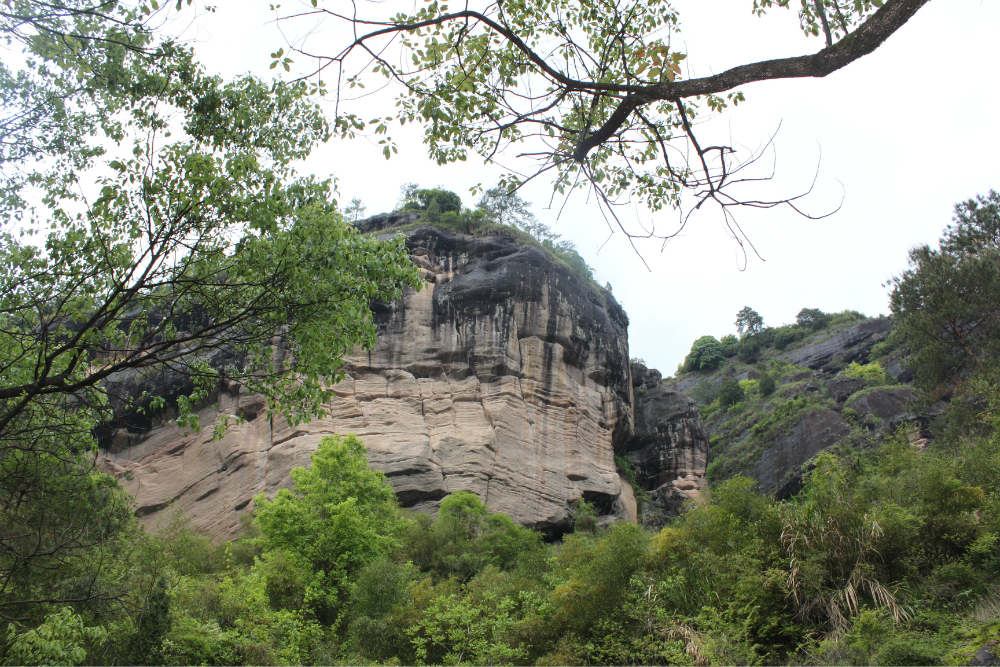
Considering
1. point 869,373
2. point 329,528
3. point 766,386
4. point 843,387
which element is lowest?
point 329,528

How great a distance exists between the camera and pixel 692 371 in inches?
2817

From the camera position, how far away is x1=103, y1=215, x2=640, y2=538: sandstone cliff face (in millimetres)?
29781

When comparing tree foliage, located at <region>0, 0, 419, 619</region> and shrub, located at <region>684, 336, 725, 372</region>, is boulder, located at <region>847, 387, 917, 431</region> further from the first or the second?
tree foliage, located at <region>0, 0, 419, 619</region>

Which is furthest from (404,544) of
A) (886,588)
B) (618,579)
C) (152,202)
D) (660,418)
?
(660,418)

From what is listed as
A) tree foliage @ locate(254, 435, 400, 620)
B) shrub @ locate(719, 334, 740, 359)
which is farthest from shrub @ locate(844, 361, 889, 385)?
tree foliage @ locate(254, 435, 400, 620)

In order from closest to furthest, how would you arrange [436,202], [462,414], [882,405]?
1. [462,414]
2. [882,405]
3. [436,202]

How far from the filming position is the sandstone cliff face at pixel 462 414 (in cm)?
2978

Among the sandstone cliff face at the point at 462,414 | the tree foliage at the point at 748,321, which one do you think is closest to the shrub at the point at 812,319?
the tree foliage at the point at 748,321

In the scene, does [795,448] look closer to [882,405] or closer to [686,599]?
[882,405]

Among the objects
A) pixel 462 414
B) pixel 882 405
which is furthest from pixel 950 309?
pixel 462 414

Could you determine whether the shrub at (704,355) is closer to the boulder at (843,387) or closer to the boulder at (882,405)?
the boulder at (843,387)

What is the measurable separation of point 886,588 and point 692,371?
62608 mm

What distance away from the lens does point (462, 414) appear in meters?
32.2

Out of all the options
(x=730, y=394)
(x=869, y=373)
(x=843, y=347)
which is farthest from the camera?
(x=730, y=394)
